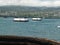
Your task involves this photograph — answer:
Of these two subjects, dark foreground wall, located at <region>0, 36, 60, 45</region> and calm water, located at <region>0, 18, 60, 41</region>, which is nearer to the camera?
dark foreground wall, located at <region>0, 36, 60, 45</region>

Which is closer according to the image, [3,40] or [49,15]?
[3,40]

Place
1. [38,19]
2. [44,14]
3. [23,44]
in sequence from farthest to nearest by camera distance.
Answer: [44,14] → [38,19] → [23,44]

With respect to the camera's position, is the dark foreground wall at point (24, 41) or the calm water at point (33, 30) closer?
the dark foreground wall at point (24, 41)

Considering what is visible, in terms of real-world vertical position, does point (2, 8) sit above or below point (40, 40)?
below

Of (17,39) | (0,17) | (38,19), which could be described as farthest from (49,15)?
(17,39)

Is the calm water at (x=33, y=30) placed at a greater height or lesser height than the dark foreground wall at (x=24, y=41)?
lesser

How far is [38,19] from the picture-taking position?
254 feet

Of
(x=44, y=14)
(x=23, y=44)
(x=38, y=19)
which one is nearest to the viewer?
(x=23, y=44)

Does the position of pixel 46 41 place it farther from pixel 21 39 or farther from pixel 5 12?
pixel 5 12

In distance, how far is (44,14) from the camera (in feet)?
288

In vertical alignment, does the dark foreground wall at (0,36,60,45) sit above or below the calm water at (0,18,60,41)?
above

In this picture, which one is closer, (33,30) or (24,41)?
(24,41)

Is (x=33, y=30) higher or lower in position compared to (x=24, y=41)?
lower

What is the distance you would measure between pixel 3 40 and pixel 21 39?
8.0 inches
